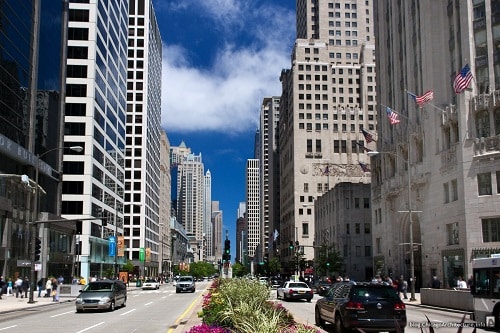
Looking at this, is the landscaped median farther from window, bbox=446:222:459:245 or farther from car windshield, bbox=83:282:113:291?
window, bbox=446:222:459:245

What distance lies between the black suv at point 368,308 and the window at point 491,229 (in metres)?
29.5

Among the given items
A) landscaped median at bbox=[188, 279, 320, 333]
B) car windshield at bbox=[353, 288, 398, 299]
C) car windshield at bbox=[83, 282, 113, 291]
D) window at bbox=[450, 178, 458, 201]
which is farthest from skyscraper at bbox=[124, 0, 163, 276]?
landscaped median at bbox=[188, 279, 320, 333]

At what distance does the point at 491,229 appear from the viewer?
144ft

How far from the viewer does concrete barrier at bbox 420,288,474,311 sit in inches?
1089

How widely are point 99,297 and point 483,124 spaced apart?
33086 millimetres

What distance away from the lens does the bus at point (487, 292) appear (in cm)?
1972

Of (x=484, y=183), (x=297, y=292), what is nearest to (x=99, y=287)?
(x=297, y=292)

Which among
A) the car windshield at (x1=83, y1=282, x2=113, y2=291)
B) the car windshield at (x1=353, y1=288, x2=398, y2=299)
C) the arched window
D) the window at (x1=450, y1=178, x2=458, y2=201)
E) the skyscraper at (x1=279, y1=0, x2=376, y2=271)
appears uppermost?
the skyscraper at (x1=279, y1=0, x2=376, y2=271)

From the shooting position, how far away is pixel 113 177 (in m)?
102

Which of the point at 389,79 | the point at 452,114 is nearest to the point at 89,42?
the point at 389,79

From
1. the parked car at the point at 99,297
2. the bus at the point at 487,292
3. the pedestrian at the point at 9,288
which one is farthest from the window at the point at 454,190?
the pedestrian at the point at 9,288

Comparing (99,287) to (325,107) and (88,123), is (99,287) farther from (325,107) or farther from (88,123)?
(325,107)

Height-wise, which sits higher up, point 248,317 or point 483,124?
point 483,124

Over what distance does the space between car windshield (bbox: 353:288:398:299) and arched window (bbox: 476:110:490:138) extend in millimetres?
31988
